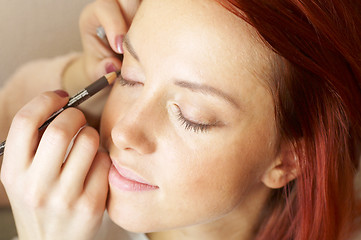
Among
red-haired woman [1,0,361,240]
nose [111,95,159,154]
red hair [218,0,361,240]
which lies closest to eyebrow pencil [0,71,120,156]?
red-haired woman [1,0,361,240]

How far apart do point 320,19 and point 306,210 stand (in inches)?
15.8

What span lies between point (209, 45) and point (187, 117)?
0.40 feet

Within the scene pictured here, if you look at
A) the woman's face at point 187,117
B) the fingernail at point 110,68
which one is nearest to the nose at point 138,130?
the woman's face at point 187,117

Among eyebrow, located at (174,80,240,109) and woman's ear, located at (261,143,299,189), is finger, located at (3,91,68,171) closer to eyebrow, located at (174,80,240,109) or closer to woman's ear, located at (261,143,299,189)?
eyebrow, located at (174,80,240,109)

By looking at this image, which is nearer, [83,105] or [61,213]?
[61,213]

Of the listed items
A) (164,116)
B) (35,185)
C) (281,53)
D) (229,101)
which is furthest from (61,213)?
(281,53)

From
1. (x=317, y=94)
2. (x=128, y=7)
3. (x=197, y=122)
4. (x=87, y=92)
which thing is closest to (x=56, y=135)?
(x=87, y=92)

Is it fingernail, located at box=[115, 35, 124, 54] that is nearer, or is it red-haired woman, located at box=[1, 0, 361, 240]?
red-haired woman, located at box=[1, 0, 361, 240]

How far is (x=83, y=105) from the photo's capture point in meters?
1.01

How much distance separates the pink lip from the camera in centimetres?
81

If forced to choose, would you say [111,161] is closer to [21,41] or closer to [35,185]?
[35,185]

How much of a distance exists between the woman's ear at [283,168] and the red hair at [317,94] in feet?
0.06

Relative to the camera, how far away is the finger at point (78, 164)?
81 cm

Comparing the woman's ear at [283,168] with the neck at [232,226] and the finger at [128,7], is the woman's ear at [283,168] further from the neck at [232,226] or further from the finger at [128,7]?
the finger at [128,7]
